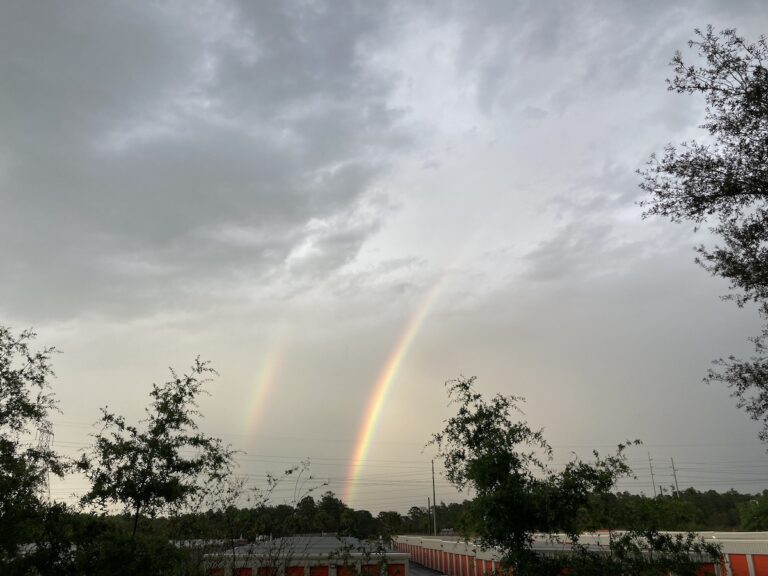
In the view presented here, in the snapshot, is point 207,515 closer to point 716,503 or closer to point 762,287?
point 762,287

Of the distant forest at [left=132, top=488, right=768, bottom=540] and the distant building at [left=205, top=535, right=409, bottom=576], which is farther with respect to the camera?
the distant forest at [left=132, top=488, right=768, bottom=540]

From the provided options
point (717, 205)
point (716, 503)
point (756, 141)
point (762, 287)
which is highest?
point (756, 141)

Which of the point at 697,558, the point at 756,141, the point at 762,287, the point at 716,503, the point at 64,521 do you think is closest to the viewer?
the point at 756,141

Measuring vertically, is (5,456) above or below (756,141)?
below

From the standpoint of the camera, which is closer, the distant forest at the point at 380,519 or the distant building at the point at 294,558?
the distant building at the point at 294,558

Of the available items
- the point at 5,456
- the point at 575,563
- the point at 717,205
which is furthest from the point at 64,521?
the point at 717,205

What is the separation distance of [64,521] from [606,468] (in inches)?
506

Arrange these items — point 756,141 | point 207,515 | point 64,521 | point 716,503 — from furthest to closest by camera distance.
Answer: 1. point 716,503
2. point 207,515
3. point 64,521
4. point 756,141

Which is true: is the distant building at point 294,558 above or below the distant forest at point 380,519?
below

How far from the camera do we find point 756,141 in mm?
11344

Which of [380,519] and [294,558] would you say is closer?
[380,519]

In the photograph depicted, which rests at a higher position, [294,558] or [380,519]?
[380,519]

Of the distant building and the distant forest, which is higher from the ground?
the distant forest

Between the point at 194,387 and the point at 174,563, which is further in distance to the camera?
the point at 194,387
